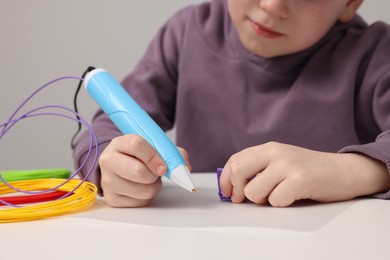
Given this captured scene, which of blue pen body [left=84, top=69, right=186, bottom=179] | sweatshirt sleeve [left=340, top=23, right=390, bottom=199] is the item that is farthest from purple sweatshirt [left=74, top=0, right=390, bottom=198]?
blue pen body [left=84, top=69, right=186, bottom=179]

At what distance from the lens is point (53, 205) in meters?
0.47

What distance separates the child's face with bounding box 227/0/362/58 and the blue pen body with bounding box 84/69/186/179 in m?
0.23

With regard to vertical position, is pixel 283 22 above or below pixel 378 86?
above

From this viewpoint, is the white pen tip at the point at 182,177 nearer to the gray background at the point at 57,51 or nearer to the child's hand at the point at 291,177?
the child's hand at the point at 291,177

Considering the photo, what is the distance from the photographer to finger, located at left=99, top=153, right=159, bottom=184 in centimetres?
48

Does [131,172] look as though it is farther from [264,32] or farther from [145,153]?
[264,32]

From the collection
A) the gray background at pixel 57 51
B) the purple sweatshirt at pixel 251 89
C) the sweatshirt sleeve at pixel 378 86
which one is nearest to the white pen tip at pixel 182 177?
the purple sweatshirt at pixel 251 89

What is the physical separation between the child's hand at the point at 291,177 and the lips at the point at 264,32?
0.74ft

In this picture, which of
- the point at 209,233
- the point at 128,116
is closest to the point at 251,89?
the point at 128,116

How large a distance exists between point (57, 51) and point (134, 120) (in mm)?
846

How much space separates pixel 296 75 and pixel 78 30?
65 centimetres

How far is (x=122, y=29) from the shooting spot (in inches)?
49.5

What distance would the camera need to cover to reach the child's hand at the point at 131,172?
47cm

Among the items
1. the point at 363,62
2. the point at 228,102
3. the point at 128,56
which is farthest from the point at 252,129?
the point at 128,56
